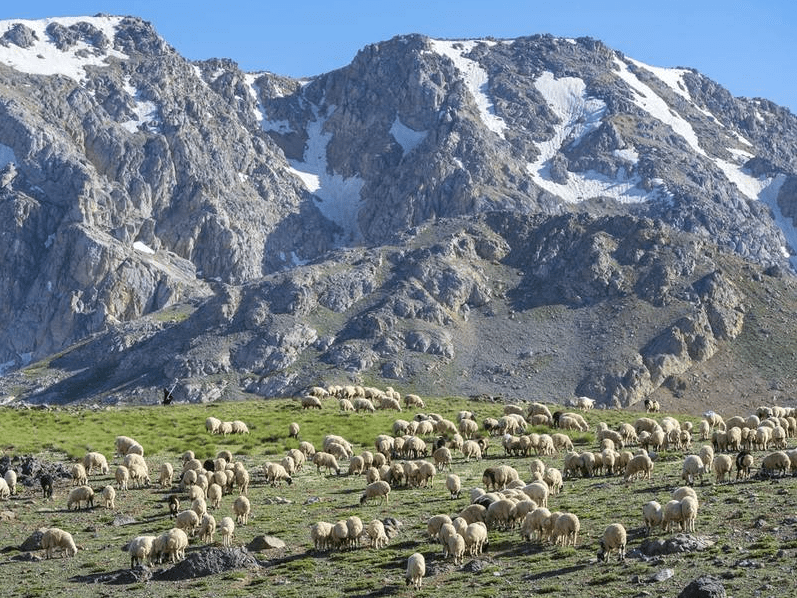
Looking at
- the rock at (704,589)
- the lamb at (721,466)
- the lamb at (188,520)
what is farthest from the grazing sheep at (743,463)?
the lamb at (188,520)

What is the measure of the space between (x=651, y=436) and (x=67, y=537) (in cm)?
3567

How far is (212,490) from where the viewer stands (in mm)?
47938

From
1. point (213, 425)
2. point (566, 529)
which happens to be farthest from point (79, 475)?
point (566, 529)

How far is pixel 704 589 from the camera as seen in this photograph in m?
27.9

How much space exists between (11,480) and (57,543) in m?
15.2

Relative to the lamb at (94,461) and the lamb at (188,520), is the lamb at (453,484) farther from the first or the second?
the lamb at (94,461)

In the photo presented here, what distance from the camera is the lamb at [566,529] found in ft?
118

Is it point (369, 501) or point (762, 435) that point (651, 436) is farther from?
point (369, 501)

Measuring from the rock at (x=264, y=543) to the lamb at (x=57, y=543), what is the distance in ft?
22.6

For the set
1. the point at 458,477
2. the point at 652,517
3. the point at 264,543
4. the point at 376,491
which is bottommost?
the point at 264,543

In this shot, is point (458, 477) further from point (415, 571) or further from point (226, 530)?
point (415, 571)

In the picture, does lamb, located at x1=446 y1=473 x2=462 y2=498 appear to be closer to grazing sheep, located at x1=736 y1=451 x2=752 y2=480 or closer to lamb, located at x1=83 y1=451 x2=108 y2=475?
grazing sheep, located at x1=736 y1=451 x2=752 y2=480

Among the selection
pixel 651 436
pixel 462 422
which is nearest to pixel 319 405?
pixel 462 422

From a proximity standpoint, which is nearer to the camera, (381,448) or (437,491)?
(437,491)
